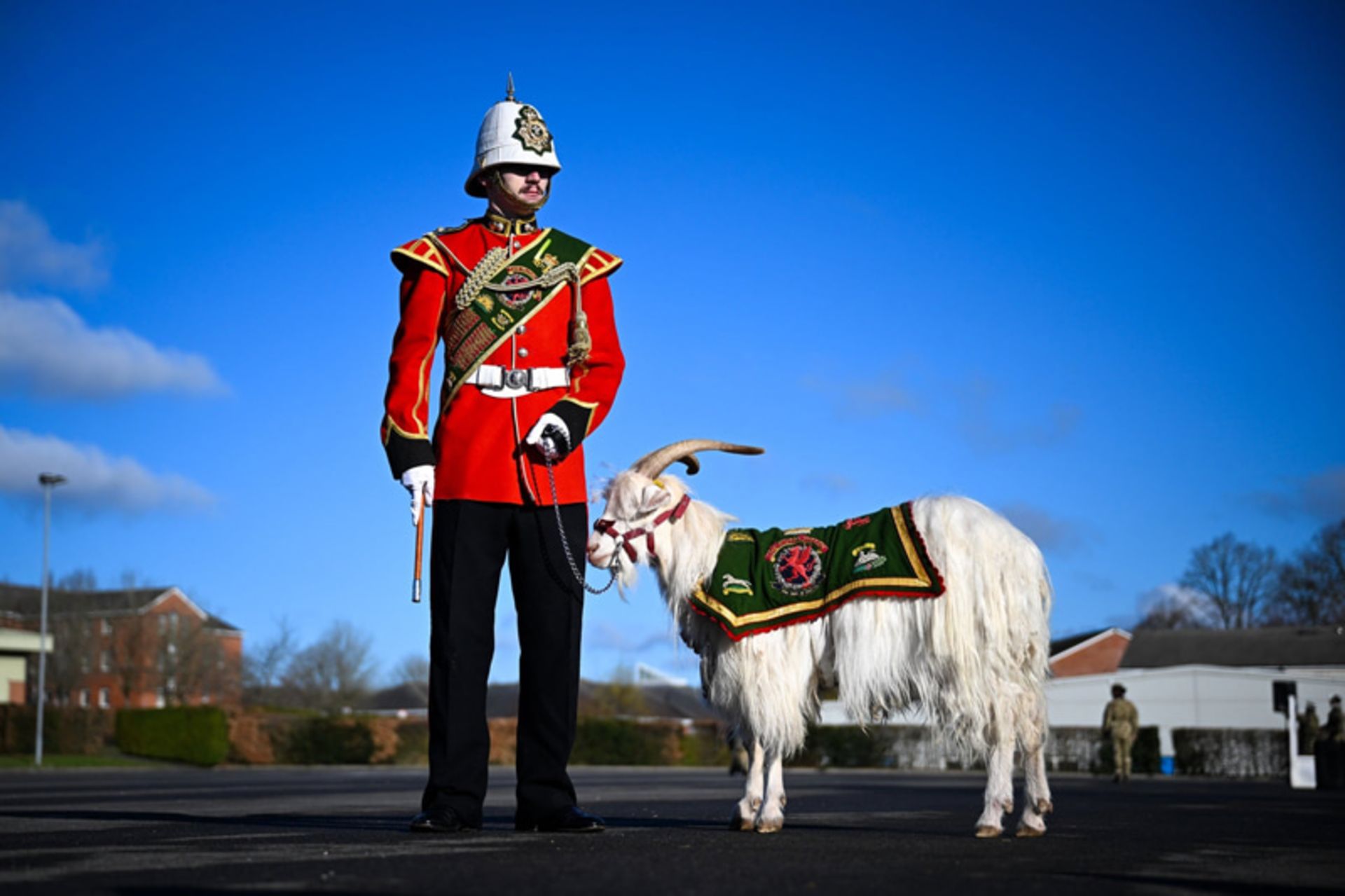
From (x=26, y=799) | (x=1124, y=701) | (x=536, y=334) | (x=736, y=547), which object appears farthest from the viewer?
(x=1124, y=701)

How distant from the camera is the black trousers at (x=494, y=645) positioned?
6840mm

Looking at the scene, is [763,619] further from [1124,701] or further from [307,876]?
[1124,701]

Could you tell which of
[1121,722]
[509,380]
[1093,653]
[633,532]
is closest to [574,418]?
[509,380]

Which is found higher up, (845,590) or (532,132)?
(532,132)

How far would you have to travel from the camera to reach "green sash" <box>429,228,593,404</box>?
23.5ft

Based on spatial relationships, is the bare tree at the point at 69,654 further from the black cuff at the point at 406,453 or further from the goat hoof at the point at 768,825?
the black cuff at the point at 406,453

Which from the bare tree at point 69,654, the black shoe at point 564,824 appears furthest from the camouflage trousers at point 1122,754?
the bare tree at point 69,654

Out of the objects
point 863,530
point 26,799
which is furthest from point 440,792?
point 26,799

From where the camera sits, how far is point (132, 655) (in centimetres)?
8338

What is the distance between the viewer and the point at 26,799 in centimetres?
1359

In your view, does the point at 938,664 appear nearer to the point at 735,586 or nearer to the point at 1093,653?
the point at 735,586

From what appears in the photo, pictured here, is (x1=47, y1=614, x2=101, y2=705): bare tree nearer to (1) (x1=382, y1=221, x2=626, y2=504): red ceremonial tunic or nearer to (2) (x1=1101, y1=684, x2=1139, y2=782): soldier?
(2) (x1=1101, y1=684, x2=1139, y2=782): soldier

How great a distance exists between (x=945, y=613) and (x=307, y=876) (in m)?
3.98

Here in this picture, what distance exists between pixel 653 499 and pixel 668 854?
3.10m
